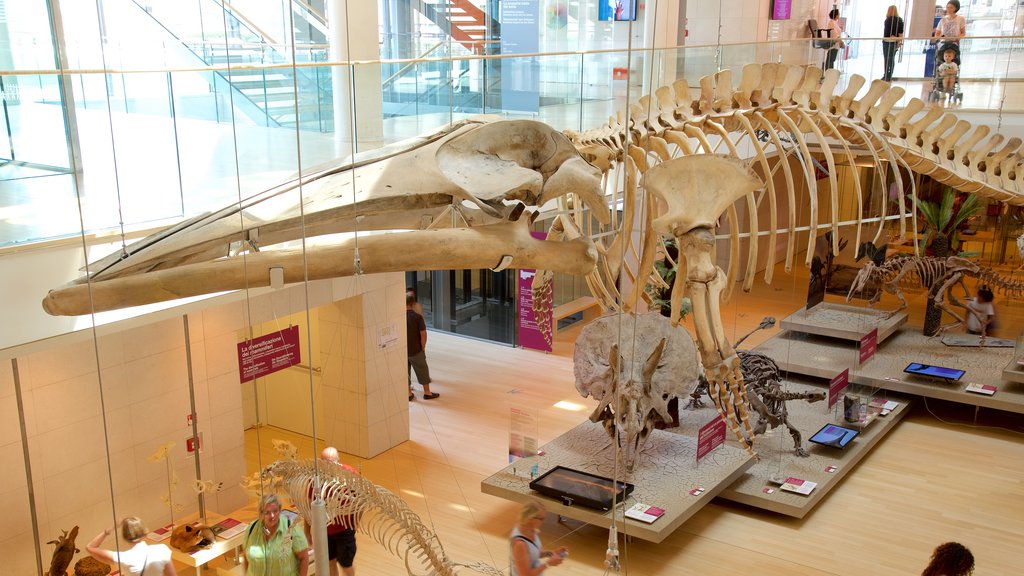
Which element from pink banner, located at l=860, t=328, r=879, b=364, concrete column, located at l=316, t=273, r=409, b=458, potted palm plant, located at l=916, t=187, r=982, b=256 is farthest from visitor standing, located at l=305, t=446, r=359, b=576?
potted palm plant, located at l=916, t=187, r=982, b=256

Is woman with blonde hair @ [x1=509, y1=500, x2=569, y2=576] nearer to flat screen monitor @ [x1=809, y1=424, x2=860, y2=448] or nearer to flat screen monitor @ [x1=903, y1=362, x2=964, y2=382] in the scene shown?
flat screen monitor @ [x1=809, y1=424, x2=860, y2=448]

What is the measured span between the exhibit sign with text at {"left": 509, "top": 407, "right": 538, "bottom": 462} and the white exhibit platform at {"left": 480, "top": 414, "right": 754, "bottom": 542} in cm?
8

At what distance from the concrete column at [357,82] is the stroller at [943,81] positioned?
6.10 meters

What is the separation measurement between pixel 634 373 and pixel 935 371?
160 inches

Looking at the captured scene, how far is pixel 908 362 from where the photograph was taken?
998 centimetres

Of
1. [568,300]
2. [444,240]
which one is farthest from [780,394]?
[444,240]

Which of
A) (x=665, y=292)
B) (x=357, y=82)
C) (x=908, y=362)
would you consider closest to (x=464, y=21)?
(x=357, y=82)

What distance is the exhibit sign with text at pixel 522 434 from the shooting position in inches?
287

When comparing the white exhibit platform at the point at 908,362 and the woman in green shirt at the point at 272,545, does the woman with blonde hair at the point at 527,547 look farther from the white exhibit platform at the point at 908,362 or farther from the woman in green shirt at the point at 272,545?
the white exhibit platform at the point at 908,362

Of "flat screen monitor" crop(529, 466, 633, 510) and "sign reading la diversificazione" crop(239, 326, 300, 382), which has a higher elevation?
"sign reading la diversificazione" crop(239, 326, 300, 382)

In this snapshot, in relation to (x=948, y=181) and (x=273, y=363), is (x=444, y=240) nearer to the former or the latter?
(x=273, y=363)

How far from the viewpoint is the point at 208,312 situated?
4805mm

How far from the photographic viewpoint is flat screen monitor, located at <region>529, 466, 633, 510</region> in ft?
21.6

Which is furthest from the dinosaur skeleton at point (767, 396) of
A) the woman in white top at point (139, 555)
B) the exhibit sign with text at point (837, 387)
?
the woman in white top at point (139, 555)
